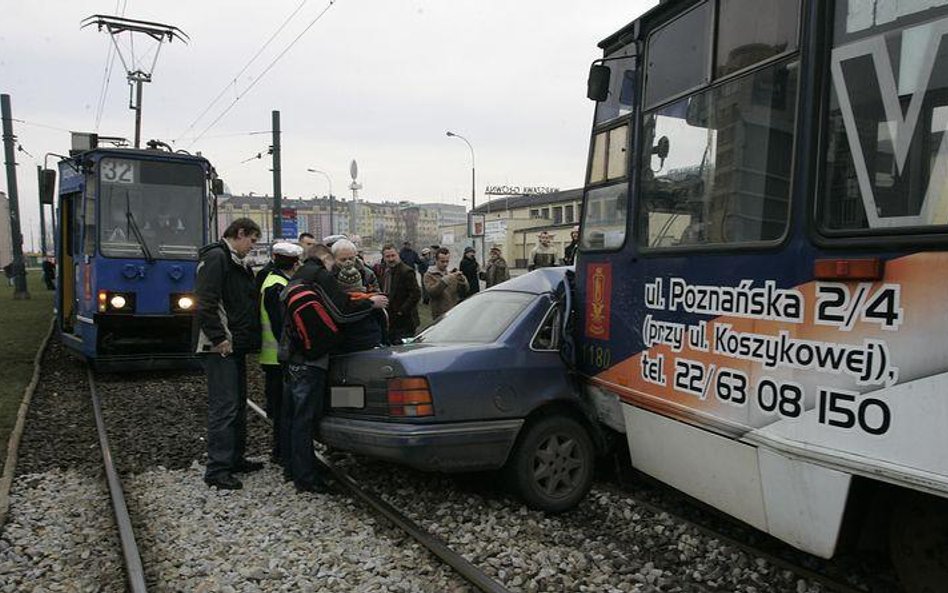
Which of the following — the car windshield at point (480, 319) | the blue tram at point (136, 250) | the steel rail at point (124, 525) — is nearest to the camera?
the steel rail at point (124, 525)

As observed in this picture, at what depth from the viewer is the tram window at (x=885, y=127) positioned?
2676mm

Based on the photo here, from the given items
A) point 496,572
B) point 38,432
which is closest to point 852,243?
point 496,572

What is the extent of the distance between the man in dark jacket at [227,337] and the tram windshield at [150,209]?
196 inches

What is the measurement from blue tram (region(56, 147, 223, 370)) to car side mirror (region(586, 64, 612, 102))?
23.3 feet

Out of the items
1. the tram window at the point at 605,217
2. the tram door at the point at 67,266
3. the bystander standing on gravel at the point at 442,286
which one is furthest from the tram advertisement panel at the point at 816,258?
the tram door at the point at 67,266

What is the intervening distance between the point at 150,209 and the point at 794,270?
9257 mm

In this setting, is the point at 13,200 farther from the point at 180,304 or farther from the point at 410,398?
the point at 410,398

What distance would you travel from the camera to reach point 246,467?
579 cm

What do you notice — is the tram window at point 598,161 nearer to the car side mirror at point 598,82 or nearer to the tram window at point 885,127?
the car side mirror at point 598,82

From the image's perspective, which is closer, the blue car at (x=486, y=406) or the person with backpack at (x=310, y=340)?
the blue car at (x=486, y=406)

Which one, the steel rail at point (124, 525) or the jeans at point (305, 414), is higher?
the jeans at point (305, 414)

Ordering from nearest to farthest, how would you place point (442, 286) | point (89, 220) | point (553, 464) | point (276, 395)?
point (553, 464) < point (276, 395) < point (442, 286) < point (89, 220)

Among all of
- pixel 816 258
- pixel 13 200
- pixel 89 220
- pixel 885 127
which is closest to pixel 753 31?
pixel 885 127

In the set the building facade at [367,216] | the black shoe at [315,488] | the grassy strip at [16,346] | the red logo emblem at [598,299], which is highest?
the building facade at [367,216]
